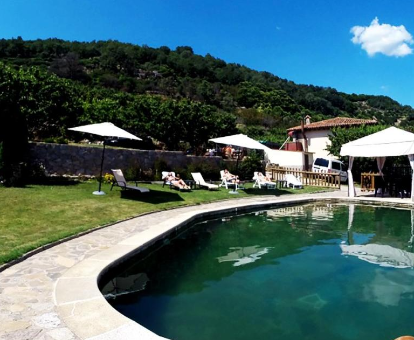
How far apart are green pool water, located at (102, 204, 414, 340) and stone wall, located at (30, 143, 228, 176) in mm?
7781

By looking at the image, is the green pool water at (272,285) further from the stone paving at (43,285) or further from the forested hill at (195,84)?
the forested hill at (195,84)

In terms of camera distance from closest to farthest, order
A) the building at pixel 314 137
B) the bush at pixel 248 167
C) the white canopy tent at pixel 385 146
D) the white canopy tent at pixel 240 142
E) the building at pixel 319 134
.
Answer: the white canopy tent at pixel 385 146 < the white canopy tent at pixel 240 142 < the bush at pixel 248 167 < the building at pixel 314 137 < the building at pixel 319 134

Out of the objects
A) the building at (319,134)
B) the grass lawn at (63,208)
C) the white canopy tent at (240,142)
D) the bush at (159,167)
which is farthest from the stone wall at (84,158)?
the building at (319,134)

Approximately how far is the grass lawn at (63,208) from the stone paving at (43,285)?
0.40 meters

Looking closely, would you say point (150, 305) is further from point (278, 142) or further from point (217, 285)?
point (278, 142)

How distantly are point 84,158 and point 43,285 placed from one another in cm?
1146

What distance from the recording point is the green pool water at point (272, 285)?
14.5 feet

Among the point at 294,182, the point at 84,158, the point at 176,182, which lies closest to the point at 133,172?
the point at 84,158

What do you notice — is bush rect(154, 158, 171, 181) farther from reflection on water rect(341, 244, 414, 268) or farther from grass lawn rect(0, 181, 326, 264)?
reflection on water rect(341, 244, 414, 268)

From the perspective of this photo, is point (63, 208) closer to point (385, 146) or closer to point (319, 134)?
point (385, 146)

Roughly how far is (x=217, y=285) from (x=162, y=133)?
17.9 metres

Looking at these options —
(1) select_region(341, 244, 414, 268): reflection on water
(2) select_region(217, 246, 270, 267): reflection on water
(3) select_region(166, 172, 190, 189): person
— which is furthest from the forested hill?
(2) select_region(217, 246, 270, 267): reflection on water

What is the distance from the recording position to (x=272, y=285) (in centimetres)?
580

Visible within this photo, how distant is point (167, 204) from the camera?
1128cm
